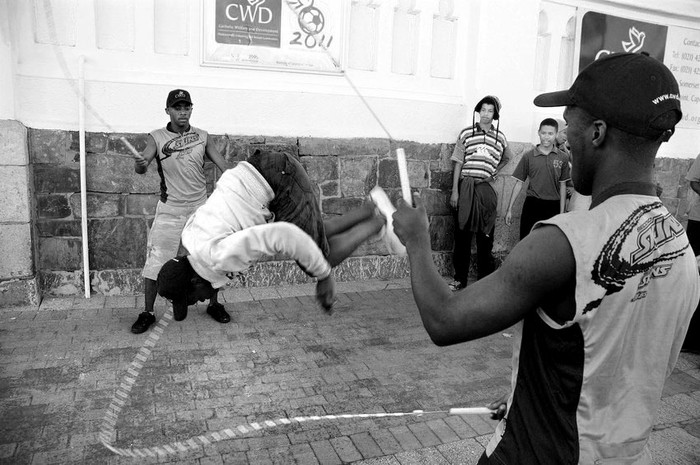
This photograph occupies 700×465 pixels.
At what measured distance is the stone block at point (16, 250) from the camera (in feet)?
18.3

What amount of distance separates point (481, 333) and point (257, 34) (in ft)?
18.6

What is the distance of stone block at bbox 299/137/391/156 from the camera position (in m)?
6.75

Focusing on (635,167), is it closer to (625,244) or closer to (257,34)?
(625,244)

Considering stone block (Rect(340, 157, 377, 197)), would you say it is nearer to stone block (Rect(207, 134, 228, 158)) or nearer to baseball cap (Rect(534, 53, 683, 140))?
stone block (Rect(207, 134, 228, 158))

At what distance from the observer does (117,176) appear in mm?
6055

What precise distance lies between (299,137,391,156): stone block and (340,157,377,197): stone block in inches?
3.6

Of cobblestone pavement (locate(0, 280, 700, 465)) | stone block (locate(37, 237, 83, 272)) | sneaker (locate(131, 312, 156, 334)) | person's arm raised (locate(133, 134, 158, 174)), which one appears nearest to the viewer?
cobblestone pavement (locate(0, 280, 700, 465))

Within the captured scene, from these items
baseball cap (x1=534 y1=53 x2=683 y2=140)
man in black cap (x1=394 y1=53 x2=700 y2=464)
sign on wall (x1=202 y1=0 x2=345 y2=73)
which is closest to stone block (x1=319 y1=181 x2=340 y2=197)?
sign on wall (x1=202 y1=0 x2=345 y2=73)

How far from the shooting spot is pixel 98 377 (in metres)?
4.34

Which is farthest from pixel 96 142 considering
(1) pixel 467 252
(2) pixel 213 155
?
(1) pixel 467 252

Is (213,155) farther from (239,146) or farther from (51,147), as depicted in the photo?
(51,147)

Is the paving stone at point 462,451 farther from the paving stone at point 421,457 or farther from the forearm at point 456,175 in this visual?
the forearm at point 456,175

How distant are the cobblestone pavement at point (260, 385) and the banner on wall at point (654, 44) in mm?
4891

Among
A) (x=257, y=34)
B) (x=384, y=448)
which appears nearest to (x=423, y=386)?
(x=384, y=448)
